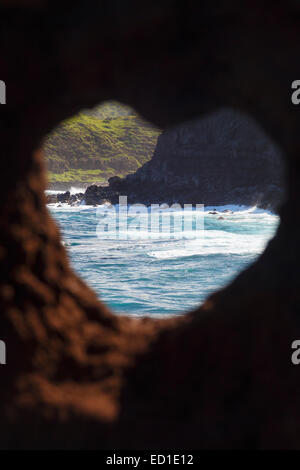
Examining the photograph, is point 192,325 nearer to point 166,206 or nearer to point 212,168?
point 166,206

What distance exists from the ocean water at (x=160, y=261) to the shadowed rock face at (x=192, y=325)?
246cm

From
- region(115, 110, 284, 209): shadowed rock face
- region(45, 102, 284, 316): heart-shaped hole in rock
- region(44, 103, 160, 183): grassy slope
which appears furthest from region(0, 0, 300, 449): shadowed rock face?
region(44, 103, 160, 183): grassy slope

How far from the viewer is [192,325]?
7.44 feet

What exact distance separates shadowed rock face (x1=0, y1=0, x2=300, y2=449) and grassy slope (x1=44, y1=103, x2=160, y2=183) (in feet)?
411

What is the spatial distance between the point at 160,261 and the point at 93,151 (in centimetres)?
12079

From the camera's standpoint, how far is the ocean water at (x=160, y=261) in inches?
596

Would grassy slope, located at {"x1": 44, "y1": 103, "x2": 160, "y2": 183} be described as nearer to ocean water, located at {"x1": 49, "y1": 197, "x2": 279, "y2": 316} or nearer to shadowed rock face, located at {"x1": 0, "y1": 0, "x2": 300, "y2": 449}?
ocean water, located at {"x1": 49, "y1": 197, "x2": 279, "y2": 316}

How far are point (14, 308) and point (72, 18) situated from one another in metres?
1.32

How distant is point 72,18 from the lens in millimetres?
1800

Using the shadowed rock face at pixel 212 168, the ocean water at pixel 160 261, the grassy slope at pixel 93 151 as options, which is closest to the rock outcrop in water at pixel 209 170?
the shadowed rock face at pixel 212 168

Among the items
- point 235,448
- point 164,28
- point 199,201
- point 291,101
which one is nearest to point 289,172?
point 291,101

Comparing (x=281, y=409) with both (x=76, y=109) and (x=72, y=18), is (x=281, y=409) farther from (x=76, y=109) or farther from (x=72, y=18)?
(x=72, y=18)

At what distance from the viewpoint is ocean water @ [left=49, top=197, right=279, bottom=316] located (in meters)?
15.1

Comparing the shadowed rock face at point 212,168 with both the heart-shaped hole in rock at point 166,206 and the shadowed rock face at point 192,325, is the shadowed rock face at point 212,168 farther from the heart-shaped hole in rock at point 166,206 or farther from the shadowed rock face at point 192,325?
the shadowed rock face at point 192,325
